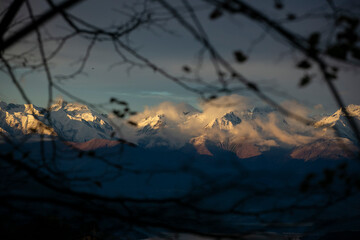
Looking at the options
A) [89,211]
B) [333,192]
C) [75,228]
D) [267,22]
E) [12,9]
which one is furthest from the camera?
[75,228]

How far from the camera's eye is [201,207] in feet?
7.63

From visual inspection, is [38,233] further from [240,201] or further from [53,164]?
[240,201]

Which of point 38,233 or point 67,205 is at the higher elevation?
point 67,205

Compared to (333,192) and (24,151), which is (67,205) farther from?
(333,192)

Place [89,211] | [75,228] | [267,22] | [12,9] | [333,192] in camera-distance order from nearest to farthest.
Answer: [267,22]
[333,192]
[89,211]
[12,9]
[75,228]

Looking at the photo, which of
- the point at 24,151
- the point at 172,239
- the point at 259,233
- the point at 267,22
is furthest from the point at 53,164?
the point at 267,22

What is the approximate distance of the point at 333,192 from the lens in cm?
212

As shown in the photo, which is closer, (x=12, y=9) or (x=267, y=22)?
(x=267, y=22)

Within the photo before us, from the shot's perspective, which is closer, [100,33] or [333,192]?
[333,192]

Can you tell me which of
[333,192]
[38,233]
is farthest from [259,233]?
[38,233]

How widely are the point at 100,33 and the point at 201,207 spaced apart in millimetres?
1981

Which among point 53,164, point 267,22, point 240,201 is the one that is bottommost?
point 240,201

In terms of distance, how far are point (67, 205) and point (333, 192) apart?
2025 mm

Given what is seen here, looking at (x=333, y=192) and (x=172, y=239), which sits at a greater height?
(x=333, y=192)
